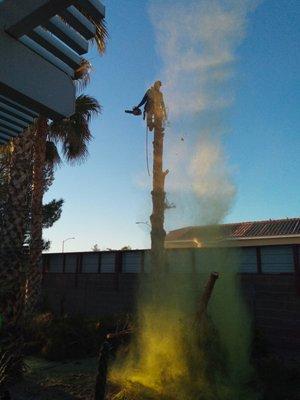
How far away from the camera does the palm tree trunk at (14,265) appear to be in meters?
8.19

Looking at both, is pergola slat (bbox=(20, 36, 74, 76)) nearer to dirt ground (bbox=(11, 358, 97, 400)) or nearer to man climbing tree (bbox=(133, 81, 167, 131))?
dirt ground (bbox=(11, 358, 97, 400))

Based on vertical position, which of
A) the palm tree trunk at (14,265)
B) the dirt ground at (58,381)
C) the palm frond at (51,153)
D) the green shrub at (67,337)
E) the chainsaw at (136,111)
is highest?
the palm frond at (51,153)

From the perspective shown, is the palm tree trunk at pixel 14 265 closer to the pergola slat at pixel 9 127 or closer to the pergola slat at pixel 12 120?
the pergola slat at pixel 9 127

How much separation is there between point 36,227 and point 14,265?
5232 mm

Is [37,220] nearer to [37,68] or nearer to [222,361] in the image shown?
[222,361]

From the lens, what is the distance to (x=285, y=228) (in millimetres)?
27094

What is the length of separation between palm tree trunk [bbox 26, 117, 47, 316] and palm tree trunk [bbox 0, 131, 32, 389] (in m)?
4.24

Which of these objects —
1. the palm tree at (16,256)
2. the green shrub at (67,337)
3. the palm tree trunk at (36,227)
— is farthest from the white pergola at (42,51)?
the palm tree trunk at (36,227)

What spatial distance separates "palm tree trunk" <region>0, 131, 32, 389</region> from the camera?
8.19m

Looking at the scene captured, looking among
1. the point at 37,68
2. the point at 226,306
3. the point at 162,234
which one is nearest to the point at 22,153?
the point at 162,234

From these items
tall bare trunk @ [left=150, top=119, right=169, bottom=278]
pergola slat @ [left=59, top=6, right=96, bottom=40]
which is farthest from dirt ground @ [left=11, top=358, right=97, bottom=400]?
pergola slat @ [left=59, top=6, right=96, bottom=40]

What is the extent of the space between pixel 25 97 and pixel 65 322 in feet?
30.0

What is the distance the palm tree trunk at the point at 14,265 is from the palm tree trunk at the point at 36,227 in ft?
13.9

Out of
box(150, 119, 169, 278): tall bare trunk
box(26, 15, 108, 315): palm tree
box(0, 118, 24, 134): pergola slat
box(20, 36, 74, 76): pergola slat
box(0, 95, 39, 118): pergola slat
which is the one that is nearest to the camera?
box(20, 36, 74, 76): pergola slat
